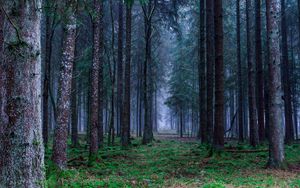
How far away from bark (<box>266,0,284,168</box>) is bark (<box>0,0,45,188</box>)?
31.2ft

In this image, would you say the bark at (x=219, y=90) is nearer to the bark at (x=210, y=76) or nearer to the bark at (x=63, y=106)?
the bark at (x=210, y=76)

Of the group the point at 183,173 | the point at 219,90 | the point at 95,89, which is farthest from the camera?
the point at 219,90

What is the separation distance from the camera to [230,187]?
842cm

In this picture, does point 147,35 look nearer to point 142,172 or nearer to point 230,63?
point 230,63

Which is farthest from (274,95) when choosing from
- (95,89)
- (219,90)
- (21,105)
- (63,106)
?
(21,105)

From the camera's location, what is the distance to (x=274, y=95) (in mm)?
12031

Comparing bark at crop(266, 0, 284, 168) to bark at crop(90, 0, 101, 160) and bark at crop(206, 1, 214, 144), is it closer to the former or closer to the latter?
bark at crop(206, 1, 214, 144)

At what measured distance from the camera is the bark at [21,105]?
4.34m

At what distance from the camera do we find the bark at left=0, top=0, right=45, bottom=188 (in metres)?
4.34

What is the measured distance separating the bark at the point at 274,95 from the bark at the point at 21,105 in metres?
9.51

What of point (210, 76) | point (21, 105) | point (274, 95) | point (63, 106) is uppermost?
point (210, 76)

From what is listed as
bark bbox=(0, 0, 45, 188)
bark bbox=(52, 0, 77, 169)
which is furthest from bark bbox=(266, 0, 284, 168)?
bark bbox=(0, 0, 45, 188)

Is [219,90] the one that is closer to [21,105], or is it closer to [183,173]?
[183,173]

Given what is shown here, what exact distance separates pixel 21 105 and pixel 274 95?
986cm
